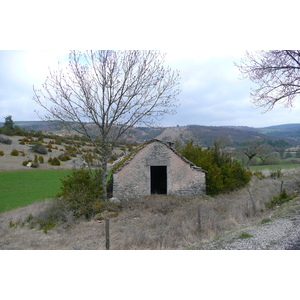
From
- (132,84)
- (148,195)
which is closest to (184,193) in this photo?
(148,195)

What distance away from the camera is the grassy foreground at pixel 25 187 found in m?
17.6

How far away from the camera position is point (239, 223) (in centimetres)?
964

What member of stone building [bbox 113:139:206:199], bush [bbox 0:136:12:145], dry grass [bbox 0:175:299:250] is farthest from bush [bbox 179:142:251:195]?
bush [bbox 0:136:12:145]

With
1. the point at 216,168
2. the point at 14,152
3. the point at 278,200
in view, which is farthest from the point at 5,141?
the point at 278,200

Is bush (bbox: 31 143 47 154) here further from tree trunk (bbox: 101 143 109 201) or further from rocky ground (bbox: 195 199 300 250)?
rocky ground (bbox: 195 199 300 250)

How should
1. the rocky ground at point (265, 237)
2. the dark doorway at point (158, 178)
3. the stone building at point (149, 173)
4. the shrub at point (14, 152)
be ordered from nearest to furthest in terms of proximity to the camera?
the rocky ground at point (265, 237) < the stone building at point (149, 173) < the dark doorway at point (158, 178) < the shrub at point (14, 152)

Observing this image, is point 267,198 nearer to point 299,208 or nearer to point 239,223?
point 299,208

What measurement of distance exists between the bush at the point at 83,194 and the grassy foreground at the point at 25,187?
1.81 metres

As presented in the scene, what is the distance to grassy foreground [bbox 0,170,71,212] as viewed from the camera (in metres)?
17.6

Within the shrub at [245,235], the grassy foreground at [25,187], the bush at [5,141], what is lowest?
the grassy foreground at [25,187]

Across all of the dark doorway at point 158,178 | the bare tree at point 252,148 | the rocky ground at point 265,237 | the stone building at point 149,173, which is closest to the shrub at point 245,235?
the rocky ground at point 265,237

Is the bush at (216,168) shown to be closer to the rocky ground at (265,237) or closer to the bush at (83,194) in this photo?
the bush at (83,194)

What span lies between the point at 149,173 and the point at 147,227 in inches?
209

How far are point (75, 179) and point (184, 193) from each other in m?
5.94
